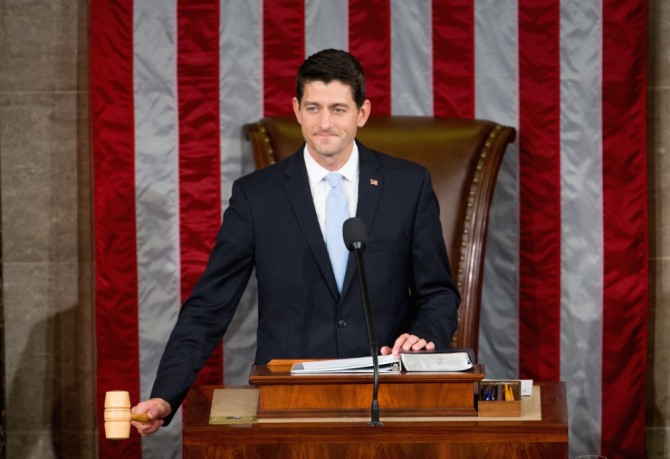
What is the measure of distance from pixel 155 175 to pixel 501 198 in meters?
1.28

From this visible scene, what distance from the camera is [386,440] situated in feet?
6.86

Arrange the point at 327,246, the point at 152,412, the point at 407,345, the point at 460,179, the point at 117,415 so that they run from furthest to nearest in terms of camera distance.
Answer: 1. the point at 460,179
2. the point at 327,246
3. the point at 407,345
4. the point at 152,412
5. the point at 117,415

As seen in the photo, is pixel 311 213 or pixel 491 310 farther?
pixel 491 310

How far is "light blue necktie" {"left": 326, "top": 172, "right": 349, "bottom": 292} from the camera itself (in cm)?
293

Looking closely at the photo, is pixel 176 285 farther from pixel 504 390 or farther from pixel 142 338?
pixel 504 390

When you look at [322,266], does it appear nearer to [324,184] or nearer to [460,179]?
[324,184]

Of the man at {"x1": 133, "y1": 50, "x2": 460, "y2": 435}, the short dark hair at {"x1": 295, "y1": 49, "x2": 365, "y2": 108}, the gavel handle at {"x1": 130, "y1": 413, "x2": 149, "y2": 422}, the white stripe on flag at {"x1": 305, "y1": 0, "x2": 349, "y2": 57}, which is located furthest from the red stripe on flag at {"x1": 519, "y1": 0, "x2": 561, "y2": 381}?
the gavel handle at {"x1": 130, "y1": 413, "x2": 149, "y2": 422}

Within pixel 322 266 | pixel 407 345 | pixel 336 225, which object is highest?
pixel 336 225

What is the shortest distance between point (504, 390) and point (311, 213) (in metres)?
0.88

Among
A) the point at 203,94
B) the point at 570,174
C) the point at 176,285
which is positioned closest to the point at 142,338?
the point at 176,285

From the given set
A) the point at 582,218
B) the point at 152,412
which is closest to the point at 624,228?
the point at 582,218

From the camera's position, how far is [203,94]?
3996 mm

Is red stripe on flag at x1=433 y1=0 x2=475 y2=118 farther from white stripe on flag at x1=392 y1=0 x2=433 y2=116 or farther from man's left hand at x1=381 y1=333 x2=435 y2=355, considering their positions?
man's left hand at x1=381 y1=333 x2=435 y2=355

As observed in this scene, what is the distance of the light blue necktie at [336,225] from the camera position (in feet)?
9.62
